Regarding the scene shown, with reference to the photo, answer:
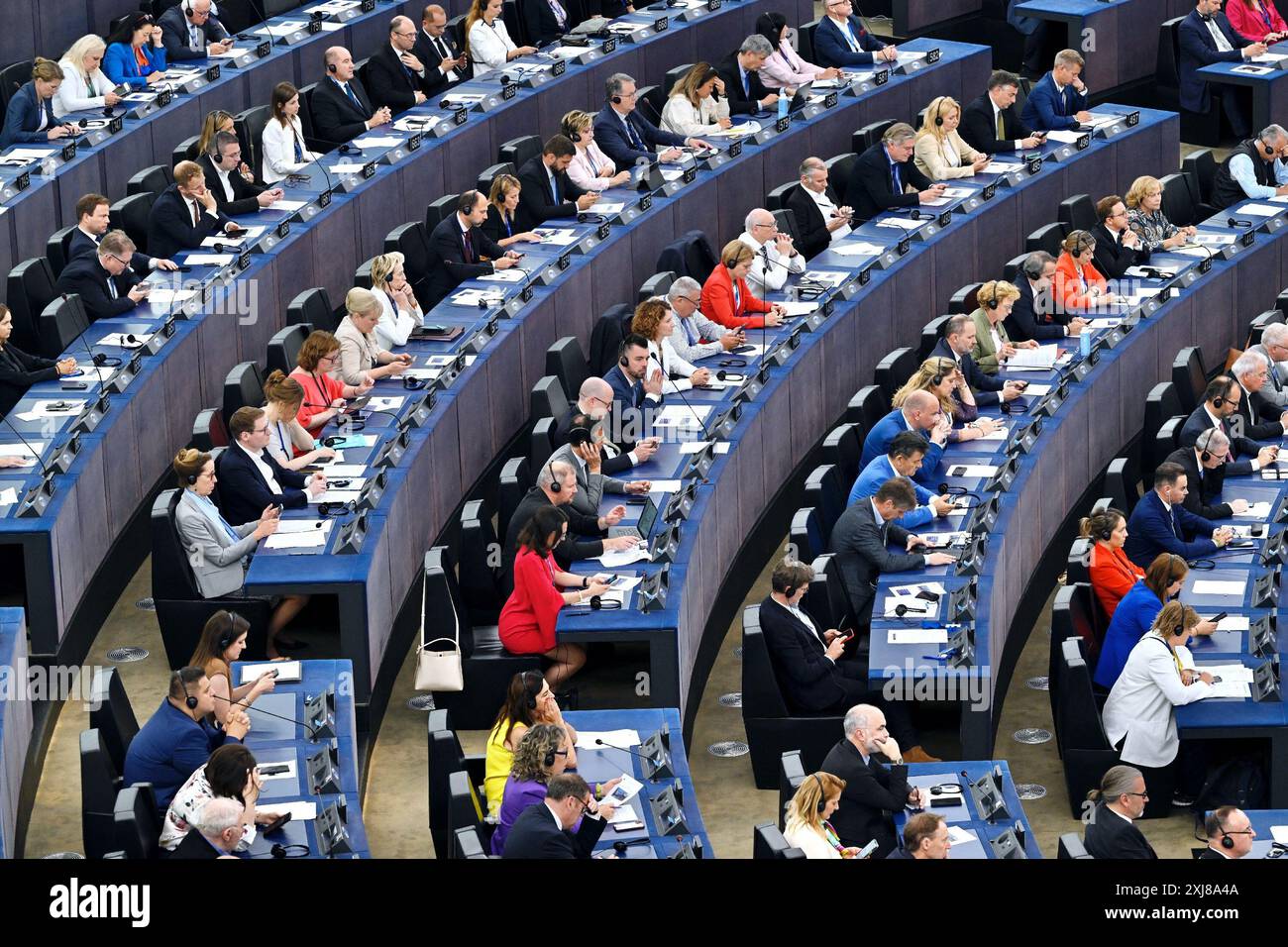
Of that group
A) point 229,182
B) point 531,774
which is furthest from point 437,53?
point 531,774

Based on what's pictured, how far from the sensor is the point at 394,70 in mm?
13719

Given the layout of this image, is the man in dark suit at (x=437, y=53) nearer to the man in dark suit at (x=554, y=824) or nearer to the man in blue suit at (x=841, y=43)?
the man in blue suit at (x=841, y=43)

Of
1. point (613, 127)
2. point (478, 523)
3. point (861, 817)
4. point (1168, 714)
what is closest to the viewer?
point (861, 817)

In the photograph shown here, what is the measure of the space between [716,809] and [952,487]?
204 cm

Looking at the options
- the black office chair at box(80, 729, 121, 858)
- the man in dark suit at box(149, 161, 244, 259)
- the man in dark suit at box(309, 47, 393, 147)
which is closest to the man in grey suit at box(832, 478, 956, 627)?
the black office chair at box(80, 729, 121, 858)

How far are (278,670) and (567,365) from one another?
298cm

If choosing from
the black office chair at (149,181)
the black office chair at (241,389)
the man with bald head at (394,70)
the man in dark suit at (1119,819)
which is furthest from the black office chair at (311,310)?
the man in dark suit at (1119,819)

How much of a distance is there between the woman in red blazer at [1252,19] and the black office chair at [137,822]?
11.1 m

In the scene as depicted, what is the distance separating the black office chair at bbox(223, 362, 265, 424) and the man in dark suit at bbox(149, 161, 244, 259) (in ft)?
5.42

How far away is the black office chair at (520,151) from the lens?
12766 millimetres

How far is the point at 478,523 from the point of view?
8992mm

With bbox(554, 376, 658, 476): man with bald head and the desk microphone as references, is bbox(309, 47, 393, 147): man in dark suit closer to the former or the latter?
bbox(554, 376, 658, 476): man with bald head
